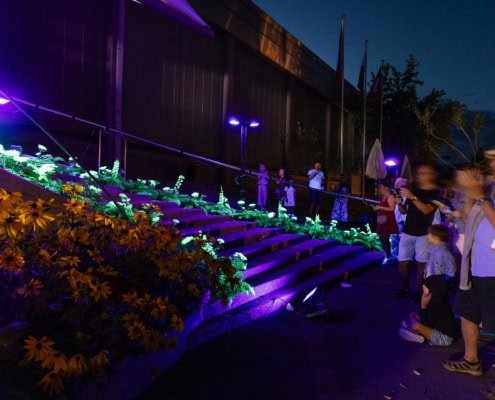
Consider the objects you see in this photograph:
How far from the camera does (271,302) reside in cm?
611

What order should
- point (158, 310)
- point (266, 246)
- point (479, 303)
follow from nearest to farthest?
point (158, 310)
point (479, 303)
point (266, 246)

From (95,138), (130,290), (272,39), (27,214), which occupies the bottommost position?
(130,290)

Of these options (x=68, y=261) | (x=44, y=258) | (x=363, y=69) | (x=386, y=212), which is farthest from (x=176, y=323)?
(x=363, y=69)

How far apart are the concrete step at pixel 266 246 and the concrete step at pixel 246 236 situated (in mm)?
98

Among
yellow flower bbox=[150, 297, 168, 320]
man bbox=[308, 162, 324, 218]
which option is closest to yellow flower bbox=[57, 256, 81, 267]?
yellow flower bbox=[150, 297, 168, 320]

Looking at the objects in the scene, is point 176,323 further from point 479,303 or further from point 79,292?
point 479,303

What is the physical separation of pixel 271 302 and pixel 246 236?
2.18 meters

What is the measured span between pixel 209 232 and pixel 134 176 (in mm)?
8503

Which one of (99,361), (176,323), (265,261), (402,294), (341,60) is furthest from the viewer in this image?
(341,60)

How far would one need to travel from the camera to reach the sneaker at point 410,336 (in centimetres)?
511

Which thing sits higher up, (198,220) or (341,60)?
(341,60)

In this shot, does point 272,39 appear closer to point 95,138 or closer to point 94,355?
point 95,138

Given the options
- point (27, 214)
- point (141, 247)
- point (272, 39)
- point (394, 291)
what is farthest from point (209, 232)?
point (272, 39)

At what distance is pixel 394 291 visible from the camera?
741 centimetres
